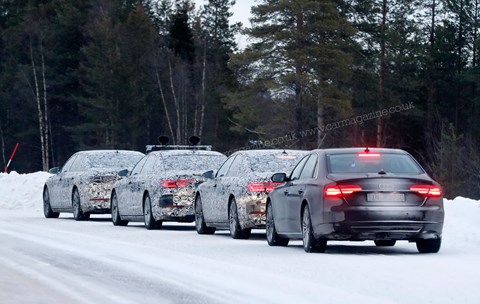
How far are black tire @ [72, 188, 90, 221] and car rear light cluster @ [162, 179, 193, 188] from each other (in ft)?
16.9

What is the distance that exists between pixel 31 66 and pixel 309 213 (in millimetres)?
81927

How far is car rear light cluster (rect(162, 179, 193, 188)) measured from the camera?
81.3 ft

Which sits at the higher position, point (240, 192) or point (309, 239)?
point (240, 192)

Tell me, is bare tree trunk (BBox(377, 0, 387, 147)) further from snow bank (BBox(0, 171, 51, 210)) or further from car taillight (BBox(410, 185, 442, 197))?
car taillight (BBox(410, 185, 442, 197))

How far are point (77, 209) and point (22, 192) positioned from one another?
8.61 m

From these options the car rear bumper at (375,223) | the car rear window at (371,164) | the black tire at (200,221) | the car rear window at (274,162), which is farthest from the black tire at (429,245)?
the black tire at (200,221)

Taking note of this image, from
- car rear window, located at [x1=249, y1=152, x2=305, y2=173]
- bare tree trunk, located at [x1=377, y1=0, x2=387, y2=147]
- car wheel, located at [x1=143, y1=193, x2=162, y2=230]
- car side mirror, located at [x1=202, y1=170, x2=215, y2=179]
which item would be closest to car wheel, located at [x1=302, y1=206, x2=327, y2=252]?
car rear window, located at [x1=249, y1=152, x2=305, y2=173]

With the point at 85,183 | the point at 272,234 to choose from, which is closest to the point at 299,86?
the point at 85,183

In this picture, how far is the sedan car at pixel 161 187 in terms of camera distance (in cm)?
2473

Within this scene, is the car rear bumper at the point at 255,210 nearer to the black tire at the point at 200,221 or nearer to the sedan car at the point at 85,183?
the black tire at the point at 200,221

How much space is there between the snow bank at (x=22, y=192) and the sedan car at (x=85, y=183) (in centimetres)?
495

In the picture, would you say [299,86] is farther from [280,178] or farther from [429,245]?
[429,245]

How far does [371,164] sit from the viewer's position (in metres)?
17.9

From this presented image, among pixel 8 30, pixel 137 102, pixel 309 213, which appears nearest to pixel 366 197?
pixel 309 213
